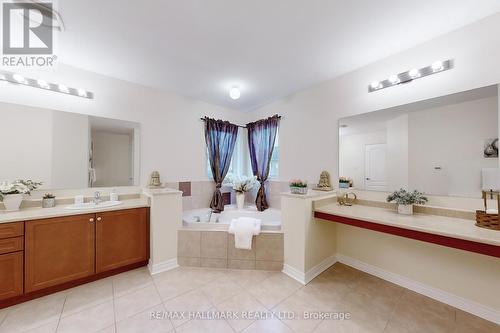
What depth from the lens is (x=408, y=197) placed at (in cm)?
180

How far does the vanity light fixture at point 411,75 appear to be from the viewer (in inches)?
66.8

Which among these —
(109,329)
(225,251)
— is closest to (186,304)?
(109,329)

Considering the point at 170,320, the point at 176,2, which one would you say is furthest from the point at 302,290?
the point at 176,2

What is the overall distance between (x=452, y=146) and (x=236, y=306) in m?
2.45

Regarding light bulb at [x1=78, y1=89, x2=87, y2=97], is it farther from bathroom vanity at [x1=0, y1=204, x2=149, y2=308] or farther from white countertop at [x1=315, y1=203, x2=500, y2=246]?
white countertop at [x1=315, y1=203, x2=500, y2=246]

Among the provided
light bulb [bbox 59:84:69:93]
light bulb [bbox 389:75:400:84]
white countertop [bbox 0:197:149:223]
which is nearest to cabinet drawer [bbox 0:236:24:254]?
white countertop [bbox 0:197:149:223]

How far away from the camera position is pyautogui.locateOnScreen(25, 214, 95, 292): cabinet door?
163 cm

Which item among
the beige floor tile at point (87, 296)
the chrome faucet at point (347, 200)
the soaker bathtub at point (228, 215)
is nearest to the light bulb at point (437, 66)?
the chrome faucet at point (347, 200)

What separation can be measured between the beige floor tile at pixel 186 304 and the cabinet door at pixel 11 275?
49.4 inches

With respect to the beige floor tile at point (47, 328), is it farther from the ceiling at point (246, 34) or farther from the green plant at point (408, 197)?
the green plant at point (408, 197)

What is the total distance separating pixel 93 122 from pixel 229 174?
2.16 meters

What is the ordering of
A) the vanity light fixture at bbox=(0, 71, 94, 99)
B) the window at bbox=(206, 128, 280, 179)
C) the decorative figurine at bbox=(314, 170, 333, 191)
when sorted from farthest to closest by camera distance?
1. the window at bbox=(206, 128, 280, 179)
2. the decorative figurine at bbox=(314, 170, 333, 191)
3. the vanity light fixture at bbox=(0, 71, 94, 99)

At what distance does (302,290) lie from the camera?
185 cm

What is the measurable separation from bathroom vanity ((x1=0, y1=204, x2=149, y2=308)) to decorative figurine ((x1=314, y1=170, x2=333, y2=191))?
2.27 metres
